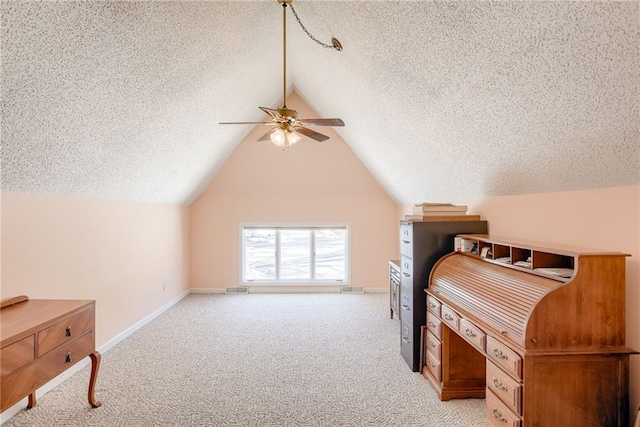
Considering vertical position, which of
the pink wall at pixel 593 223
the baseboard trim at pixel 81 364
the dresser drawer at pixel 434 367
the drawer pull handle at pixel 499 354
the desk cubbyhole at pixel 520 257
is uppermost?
the pink wall at pixel 593 223

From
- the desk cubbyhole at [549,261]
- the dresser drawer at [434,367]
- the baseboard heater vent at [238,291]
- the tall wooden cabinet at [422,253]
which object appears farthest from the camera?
the baseboard heater vent at [238,291]

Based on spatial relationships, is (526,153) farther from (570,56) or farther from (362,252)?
(362,252)

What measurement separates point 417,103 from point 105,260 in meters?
3.61

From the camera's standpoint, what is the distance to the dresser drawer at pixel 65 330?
6.25 feet

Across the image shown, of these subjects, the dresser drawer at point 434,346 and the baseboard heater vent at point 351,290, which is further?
the baseboard heater vent at point 351,290

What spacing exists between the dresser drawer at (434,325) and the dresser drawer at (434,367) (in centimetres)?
21

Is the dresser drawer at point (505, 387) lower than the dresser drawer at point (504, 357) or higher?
lower

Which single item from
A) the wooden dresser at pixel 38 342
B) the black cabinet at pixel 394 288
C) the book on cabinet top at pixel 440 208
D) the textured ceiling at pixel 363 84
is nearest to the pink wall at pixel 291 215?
the black cabinet at pixel 394 288

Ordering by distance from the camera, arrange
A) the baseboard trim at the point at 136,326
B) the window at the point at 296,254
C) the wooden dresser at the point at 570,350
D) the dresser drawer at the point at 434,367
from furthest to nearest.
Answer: the window at the point at 296,254 → the baseboard trim at the point at 136,326 → the dresser drawer at the point at 434,367 → the wooden dresser at the point at 570,350

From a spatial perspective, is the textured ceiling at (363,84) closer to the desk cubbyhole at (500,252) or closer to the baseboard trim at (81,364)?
the desk cubbyhole at (500,252)

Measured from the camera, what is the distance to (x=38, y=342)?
1.86m

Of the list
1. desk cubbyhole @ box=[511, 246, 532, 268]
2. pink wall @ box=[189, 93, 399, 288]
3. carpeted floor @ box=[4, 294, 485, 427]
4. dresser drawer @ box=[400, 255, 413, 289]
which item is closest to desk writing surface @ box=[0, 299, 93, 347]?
carpeted floor @ box=[4, 294, 485, 427]

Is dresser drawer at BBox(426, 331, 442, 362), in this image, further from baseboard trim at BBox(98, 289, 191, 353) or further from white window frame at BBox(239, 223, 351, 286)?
baseboard trim at BBox(98, 289, 191, 353)

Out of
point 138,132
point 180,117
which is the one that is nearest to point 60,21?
point 138,132
